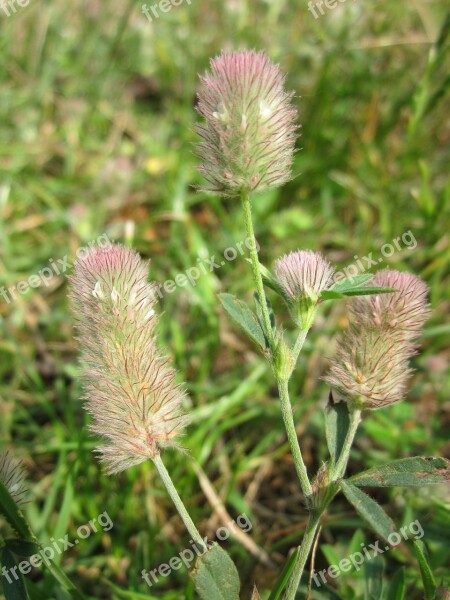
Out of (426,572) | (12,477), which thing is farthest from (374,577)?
(12,477)

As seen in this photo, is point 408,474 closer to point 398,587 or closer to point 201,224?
point 398,587

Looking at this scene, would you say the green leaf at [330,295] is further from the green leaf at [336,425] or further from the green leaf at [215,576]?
the green leaf at [215,576]

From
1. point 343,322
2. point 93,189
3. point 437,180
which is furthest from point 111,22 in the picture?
point 343,322

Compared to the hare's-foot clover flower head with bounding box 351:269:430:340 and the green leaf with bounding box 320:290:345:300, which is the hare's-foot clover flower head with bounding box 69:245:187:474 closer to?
the green leaf with bounding box 320:290:345:300

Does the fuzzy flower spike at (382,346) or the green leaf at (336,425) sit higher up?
the fuzzy flower spike at (382,346)

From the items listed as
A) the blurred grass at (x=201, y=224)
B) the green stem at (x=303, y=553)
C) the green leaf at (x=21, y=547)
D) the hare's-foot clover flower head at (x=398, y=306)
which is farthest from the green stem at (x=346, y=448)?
the green leaf at (x=21, y=547)

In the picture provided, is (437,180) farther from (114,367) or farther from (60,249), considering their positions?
(114,367)
